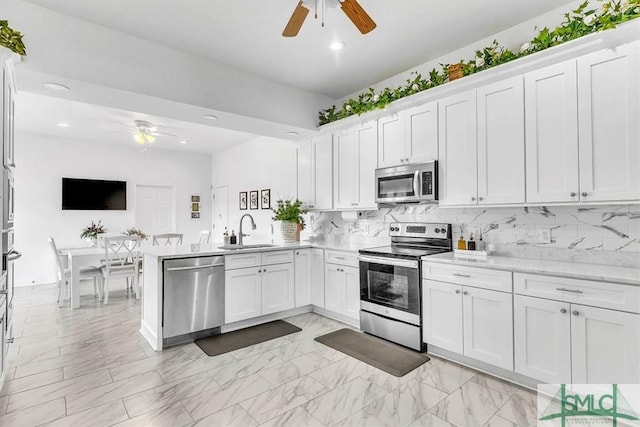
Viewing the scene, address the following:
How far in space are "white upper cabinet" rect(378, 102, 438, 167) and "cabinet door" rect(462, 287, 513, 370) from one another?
1.35 m

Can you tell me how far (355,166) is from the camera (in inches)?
154

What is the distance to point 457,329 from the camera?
2680 mm

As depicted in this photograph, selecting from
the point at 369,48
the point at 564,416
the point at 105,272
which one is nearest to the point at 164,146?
the point at 105,272

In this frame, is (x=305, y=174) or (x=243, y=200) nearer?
(x=305, y=174)

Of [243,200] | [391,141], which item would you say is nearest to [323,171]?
[391,141]

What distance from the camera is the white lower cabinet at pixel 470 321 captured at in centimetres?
240

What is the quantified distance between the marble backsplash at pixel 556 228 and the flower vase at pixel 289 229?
1354 millimetres

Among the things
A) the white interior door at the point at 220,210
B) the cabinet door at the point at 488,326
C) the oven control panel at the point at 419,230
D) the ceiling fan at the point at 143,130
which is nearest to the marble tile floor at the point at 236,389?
the cabinet door at the point at 488,326

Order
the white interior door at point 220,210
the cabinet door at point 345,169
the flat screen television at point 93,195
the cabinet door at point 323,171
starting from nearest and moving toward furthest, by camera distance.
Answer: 1. the cabinet door at point 345,169
2. the cabinet door at point 323,171
3. the flat screen television at point 93,195
4. the white interior door at point 220,210

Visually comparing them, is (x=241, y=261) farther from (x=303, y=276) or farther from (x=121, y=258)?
(x=121, y=258)

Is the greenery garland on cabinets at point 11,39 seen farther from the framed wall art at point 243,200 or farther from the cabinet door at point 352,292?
the framed wall art at point 243,200

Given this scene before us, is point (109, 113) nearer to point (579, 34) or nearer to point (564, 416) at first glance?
point (579, 34)

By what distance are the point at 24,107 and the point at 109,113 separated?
1.11 m

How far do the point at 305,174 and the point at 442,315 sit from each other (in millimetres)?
2665
